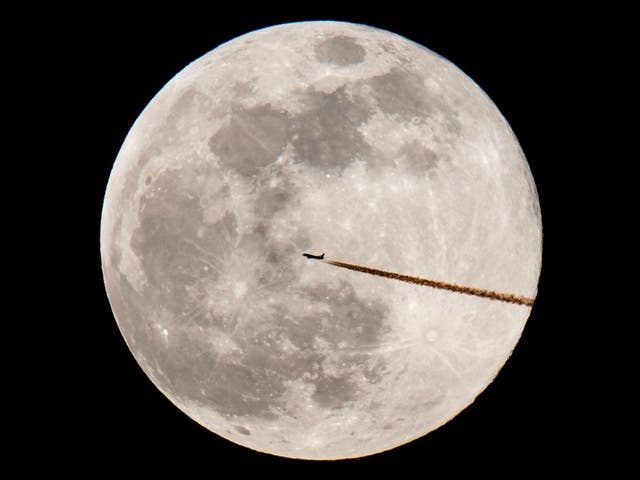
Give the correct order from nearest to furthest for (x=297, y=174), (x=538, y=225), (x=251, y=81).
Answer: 1. (x=297, y=174)
2. (x=251, y=81)
3. (x=538, y=225)

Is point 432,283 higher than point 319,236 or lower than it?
lower

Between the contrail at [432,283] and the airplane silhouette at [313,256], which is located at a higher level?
the airplane silhouette at [313,256]

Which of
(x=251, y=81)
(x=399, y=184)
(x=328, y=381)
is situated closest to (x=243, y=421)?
(x=328, y=381)

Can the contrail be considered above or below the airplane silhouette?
below

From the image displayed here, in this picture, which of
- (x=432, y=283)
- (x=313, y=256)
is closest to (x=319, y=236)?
(x=313, y=256)

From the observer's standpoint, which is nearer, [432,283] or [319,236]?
Answer: [319,236]

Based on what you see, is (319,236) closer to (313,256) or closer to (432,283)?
(313,256)

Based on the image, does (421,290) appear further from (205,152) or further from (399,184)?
(205,152)

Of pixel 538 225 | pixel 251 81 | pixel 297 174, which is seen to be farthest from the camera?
pixel 538 225
